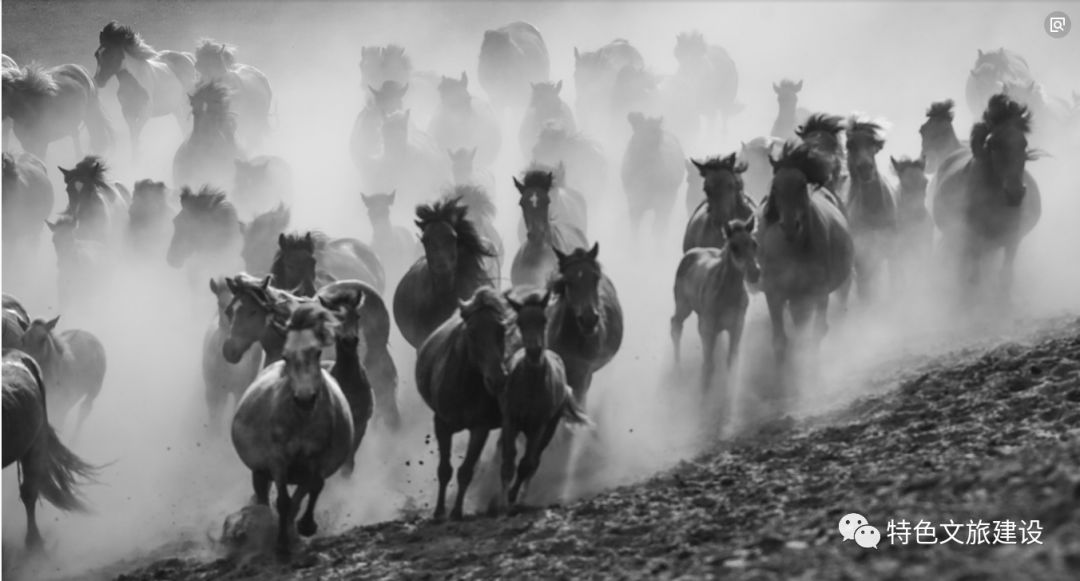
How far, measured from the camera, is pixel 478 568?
853 centimetres

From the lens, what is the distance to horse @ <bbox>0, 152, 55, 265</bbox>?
1955cm

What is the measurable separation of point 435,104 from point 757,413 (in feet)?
58.2

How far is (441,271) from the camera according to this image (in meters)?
12.4

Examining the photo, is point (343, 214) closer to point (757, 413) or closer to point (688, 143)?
point (688, 143)

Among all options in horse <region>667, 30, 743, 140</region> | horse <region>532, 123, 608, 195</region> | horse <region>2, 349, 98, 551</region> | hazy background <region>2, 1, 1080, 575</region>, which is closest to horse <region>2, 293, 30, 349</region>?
horse <region>2, 349, 98, 551</region>

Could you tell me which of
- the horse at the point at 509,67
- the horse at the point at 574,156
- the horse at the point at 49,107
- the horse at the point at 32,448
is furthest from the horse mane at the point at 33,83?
the horse at the point at 32,448

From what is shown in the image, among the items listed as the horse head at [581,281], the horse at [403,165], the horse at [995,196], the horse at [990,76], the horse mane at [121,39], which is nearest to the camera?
the horse head at [581,281]

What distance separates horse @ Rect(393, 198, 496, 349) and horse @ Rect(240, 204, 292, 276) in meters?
3.16

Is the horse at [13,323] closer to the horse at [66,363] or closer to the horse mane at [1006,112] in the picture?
the horse at [66,363]

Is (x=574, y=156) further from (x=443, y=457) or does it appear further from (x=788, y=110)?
(x=443, y=457)

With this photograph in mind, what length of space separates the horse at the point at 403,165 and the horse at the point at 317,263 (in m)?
7.19

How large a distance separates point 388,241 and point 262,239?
88.9 inches

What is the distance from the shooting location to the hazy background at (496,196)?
480 inches

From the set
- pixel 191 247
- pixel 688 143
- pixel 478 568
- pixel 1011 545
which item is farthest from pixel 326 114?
pixel 1011 545
